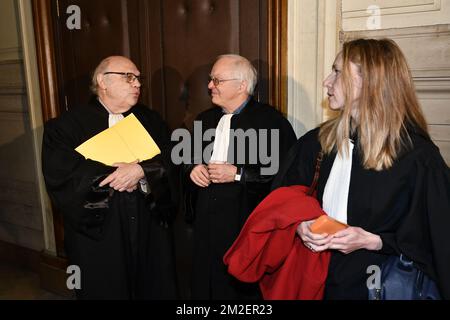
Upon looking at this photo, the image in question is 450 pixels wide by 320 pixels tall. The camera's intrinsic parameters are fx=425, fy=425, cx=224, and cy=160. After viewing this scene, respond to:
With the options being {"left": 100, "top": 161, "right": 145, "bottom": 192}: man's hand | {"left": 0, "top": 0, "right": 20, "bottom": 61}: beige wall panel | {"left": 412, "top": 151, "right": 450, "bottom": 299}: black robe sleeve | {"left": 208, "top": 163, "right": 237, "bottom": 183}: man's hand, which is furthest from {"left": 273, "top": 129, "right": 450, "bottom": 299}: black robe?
{"left": 0, "top": 0, "right": 20, "bottom": 61}: beige wall panel

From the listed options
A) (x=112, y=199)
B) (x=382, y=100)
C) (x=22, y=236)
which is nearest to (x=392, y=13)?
(x=382, y=100)

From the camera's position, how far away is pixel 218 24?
316 centimetres

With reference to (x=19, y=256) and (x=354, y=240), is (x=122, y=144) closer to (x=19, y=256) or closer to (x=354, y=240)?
(x=354, y=240)

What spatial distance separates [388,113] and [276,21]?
1.34 m

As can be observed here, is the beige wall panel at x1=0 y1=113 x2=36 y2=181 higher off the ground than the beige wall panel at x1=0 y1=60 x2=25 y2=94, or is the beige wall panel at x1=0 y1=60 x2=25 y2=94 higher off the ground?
the beige wall panel at x1=0 y1=60 x2=25 y2=94

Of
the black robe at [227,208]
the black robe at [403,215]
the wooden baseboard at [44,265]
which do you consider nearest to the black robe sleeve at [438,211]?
the black robe at [403,215]

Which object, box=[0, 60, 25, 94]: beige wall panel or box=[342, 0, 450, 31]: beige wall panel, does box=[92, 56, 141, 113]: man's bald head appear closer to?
box=[342, 0, 450, 31]: beige wall panel

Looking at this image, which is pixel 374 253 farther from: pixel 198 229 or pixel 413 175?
pixel 198 229

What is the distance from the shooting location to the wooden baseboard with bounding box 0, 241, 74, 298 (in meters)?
4.06

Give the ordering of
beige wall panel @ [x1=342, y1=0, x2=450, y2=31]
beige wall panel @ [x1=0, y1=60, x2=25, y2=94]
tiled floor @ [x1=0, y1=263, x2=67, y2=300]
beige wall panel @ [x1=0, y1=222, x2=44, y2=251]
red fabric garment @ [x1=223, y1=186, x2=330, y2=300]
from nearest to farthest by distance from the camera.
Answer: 1. red fabric garment @ [x1=223, y1=186, x2=330, y2=300]
2. beige wall panel @ [x1=342, y1=0, x2=450, y2=31]
3. tiled floor @ [x1=0, y1=263, x2=67, y2=300]
4. beige wall panel @ [x1=0, y1=60, x2=25, y2=94]
5. beige wall panel @ [x1=0, y1=222, x2=44, y2=251]

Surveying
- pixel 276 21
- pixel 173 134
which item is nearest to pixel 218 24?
pixel 276 21

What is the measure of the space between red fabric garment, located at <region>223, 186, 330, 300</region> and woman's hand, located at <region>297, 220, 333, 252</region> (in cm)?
3

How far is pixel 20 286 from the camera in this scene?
4230mm

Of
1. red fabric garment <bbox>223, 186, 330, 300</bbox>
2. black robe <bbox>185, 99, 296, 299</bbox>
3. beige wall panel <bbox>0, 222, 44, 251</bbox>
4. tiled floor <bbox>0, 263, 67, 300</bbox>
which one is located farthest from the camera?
beige wall panel <bbox>0, 222, 44, 251</bbox>
